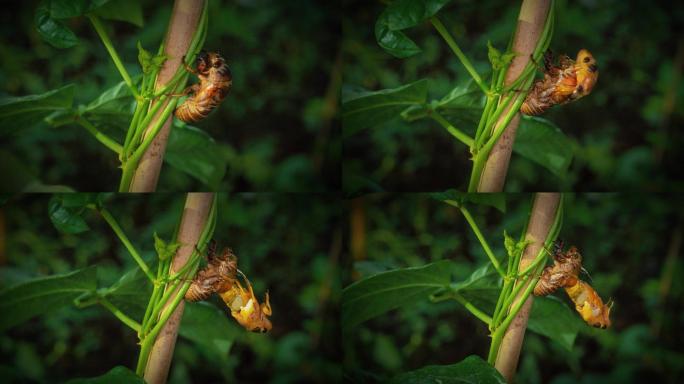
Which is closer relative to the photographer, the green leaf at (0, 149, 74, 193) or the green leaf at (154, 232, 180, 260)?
the green leaf at (0, 149, 74, 193)

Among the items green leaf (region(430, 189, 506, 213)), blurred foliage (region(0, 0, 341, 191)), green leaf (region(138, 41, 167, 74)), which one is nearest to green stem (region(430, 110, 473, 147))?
green leaf (region(430, 189, 506, 213))

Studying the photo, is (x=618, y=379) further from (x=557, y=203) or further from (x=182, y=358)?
(x=182, y=358)

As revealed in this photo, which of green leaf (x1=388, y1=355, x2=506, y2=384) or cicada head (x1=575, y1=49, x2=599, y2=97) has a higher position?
cicada head (x1=575, y1=49, x2=599, y2=97)

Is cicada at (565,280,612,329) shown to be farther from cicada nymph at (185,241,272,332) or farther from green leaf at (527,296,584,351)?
cicada nymph at (185,241,272,332)

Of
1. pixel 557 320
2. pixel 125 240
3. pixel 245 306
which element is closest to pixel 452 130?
pixel 557 320

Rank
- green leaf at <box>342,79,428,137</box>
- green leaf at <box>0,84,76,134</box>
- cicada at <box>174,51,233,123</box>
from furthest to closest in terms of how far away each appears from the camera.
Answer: green leaf at <box>342,79,428,137</box> < cicada at <box>174,51,233,123</box> < green leaf at <box>0,84,76,134</box>

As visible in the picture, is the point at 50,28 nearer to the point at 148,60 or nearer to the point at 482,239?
the point at 148,60
